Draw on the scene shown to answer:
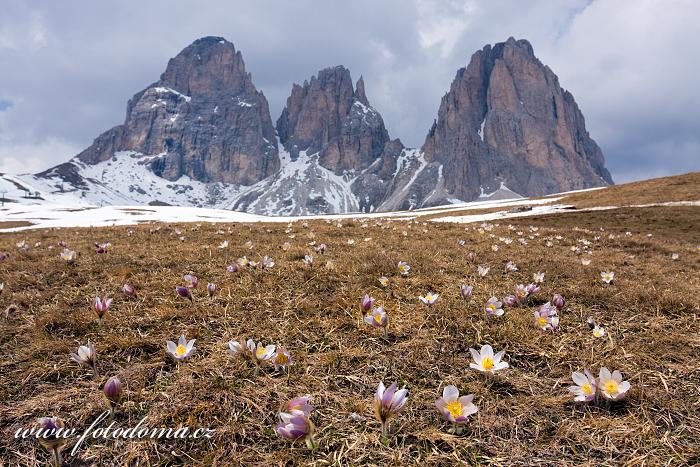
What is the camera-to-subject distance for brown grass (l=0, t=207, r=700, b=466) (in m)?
2.01

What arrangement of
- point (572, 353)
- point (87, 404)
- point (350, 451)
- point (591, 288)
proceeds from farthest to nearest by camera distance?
point (591, 288), point (572, 353), point (87, 404), point (350, 451)

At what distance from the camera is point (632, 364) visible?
2.89 m

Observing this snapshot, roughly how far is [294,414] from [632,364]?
9.87ft

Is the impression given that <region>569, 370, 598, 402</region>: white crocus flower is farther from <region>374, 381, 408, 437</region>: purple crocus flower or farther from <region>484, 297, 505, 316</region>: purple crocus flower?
<region>374, 381, 408, 437</region>: purple crocus flower

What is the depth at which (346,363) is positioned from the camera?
2.89 metres

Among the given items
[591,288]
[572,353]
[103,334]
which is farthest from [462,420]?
[591,288]

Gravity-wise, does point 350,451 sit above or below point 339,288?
below

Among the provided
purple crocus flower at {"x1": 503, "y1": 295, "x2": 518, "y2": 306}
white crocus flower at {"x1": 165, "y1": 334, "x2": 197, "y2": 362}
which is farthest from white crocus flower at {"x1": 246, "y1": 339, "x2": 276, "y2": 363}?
purple crocus flower at {"x1": 503, "y1": 295, "x2": 518, "y2": 306}

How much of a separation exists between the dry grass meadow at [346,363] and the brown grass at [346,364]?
0.02m

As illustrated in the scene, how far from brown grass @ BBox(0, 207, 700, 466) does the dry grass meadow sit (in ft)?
0.05

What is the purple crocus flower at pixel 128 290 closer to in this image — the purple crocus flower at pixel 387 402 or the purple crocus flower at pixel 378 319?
the purple crocus flower at pixel 378 319

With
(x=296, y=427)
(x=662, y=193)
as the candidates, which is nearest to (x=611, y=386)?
(x=296, y=427)

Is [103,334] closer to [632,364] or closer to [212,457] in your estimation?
[212,457]

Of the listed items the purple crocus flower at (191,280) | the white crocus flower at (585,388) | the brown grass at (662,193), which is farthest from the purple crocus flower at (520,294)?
the brown grass at (662,193)
